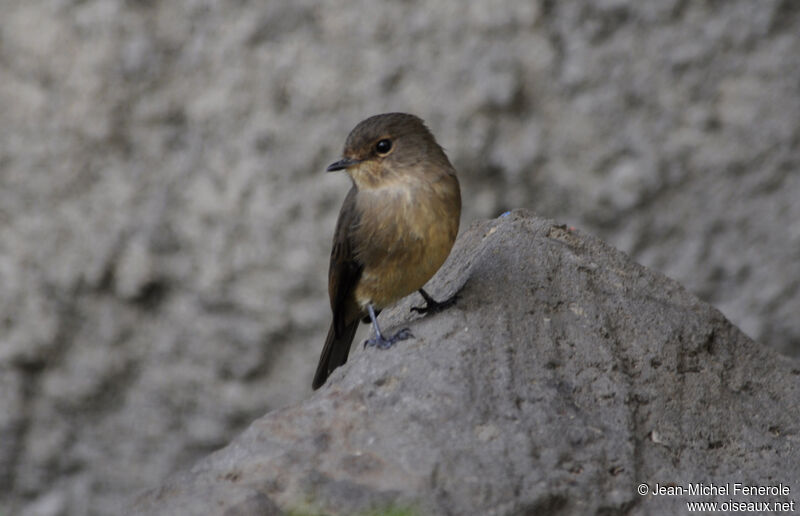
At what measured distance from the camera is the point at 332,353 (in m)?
4.42

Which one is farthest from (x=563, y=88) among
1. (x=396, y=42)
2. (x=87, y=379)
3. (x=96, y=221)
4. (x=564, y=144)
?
(x=87, y=379)

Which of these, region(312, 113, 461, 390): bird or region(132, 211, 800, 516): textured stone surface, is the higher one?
region(312, 113, 461, 390): bird

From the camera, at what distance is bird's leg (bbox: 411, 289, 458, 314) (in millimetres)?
3752

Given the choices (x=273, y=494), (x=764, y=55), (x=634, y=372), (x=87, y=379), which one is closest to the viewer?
(x=273, y=494)

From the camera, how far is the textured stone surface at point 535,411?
115 inches

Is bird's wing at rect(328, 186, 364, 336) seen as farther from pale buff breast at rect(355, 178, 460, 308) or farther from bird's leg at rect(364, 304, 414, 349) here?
bird's leg at rect(364, 304, 414, 349)

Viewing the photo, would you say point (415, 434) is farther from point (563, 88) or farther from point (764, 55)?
point (764, 55)

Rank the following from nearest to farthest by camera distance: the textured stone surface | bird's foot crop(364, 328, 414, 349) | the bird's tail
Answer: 1. the textured stone surface
2. bird's foot crop(364, 328, 414, 349)
3. the bird's tail

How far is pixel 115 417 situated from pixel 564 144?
266cm

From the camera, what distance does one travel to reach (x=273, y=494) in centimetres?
288

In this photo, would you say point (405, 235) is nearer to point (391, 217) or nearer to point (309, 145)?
point (391, 217)

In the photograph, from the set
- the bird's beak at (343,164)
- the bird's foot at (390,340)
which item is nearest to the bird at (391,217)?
the bird's beak at (343,164)

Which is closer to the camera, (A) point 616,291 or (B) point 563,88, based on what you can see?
(A) point 616,291

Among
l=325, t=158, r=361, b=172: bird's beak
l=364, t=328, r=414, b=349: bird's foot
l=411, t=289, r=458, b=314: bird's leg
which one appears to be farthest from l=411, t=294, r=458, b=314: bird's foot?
l=325, t=158, r=361, b=172: bird's beak
